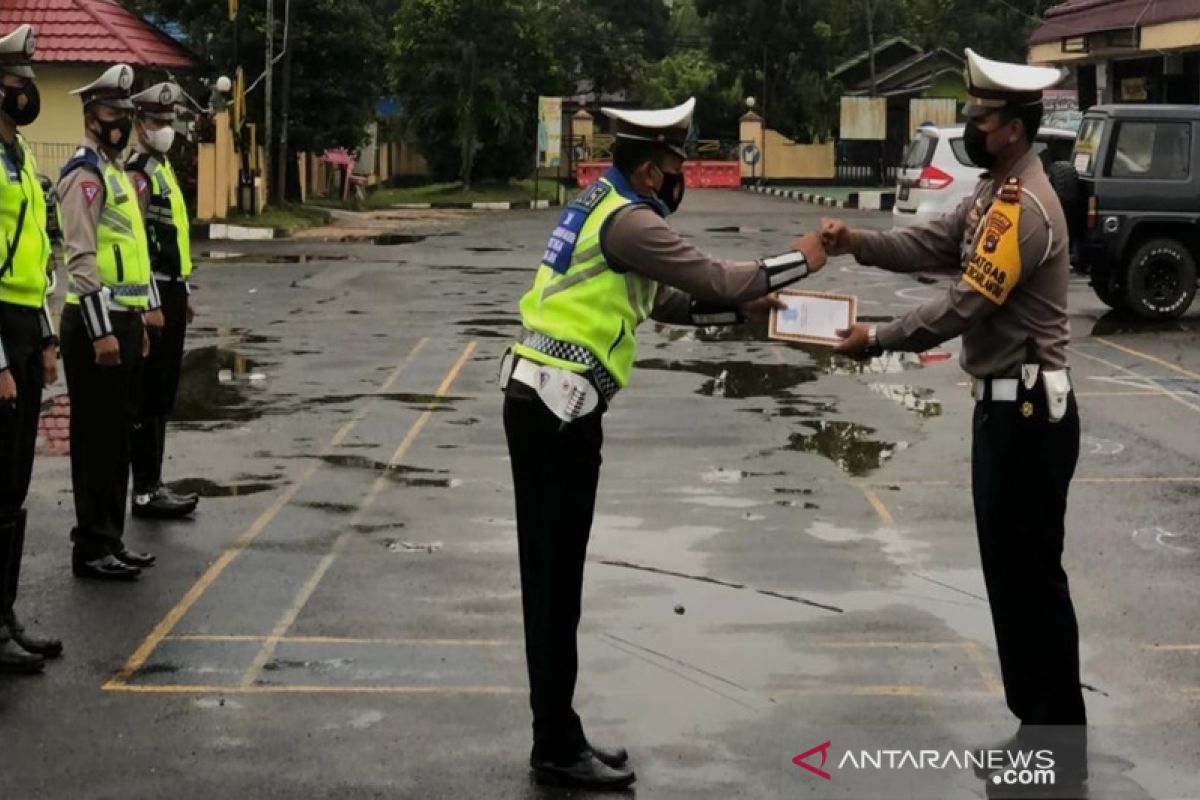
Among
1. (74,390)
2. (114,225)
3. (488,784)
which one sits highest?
(114,225)

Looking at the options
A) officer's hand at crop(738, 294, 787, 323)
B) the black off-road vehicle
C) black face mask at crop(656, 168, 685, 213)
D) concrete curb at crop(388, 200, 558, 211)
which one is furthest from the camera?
concrete curb at crop(388, 200, 558, 211)

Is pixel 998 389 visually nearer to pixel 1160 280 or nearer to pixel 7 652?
pixel 7 652

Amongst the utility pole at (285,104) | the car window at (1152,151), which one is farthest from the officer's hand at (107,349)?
the utility pole at (285,104)

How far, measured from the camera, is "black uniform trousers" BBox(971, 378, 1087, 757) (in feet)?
18.1

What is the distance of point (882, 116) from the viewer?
56.9 m

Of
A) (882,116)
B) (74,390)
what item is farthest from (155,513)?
(882,116)

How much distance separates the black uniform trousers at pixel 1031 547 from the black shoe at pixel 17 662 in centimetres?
349

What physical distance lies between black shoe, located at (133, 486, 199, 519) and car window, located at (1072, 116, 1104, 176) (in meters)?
12.0

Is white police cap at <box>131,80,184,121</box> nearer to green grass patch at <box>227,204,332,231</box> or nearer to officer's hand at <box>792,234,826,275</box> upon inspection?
officer's hand at <box>792,234,826,275</box>

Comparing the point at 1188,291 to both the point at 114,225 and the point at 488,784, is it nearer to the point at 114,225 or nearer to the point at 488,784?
the point at 114,225

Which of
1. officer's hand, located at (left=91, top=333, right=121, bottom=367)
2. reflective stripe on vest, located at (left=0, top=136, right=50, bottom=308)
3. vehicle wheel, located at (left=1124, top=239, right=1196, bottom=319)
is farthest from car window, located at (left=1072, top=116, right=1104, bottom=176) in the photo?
reflective stripe on vest, located at (left=0, top=136, right=50, bottom=308)

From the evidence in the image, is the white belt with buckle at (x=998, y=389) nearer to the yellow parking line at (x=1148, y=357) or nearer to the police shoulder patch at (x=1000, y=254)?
the police shoulder patch at (x=1000, y=254)

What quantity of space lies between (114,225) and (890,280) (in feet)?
54.1

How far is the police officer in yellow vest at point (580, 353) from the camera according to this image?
5457 mm
